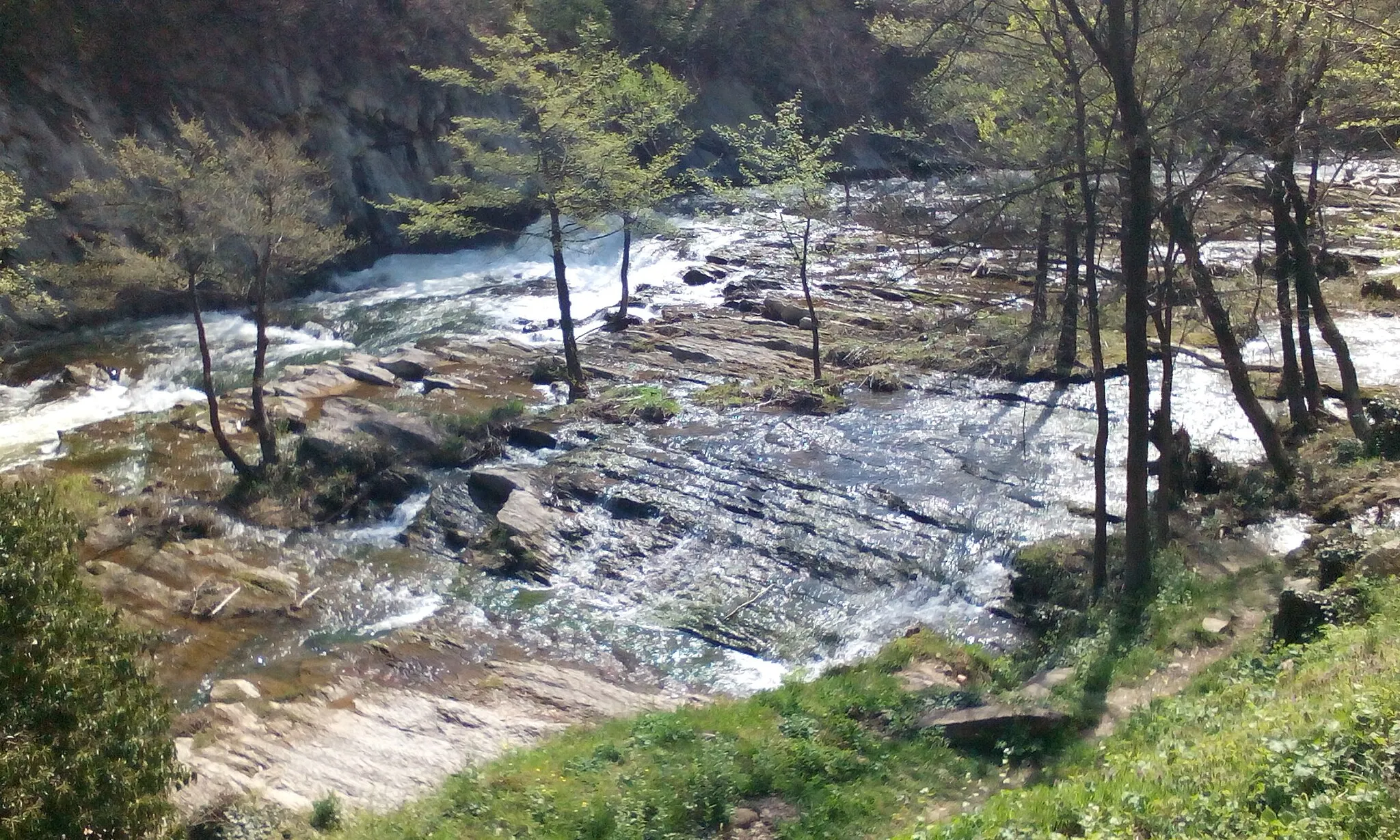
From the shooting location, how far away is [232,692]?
12227mm

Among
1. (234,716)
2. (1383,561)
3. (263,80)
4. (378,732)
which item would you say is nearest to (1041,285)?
(1383,561)

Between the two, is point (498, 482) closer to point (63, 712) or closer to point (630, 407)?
point (630, 407)

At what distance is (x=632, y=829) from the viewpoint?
843 cm

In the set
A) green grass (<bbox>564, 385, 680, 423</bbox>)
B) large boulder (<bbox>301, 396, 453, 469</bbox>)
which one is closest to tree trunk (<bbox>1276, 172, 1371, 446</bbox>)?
green grass (<bbox>564, 385, 680, 423</bbox>)

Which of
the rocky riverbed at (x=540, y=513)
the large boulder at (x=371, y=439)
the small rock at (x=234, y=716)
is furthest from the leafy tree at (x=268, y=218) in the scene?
the small rock at (x=234, y=716)

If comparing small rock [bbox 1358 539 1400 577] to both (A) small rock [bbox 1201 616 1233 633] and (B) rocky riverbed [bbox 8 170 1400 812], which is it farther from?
(B) rocky riverbed [bbox 8 170 1400 812]

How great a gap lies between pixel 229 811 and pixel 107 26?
3499cm

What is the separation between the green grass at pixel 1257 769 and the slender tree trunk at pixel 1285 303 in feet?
27.2

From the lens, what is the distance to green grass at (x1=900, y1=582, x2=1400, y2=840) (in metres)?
5.37

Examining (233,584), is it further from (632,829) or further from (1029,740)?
(1029,740)

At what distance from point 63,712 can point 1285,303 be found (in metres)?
17.5

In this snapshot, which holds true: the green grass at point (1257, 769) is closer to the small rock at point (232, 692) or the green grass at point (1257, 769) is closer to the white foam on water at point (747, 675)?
the white foam on water at point (747, 675)

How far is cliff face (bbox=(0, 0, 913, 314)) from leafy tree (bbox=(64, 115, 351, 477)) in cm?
754

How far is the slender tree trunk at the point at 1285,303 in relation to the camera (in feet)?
50.9
